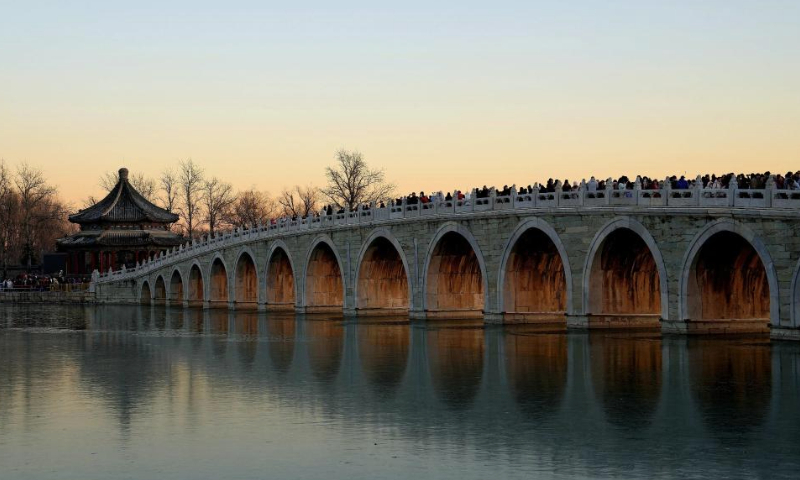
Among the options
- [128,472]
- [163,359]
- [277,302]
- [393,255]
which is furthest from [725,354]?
[277,302]

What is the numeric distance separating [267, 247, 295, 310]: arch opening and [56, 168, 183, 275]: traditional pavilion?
3170cm

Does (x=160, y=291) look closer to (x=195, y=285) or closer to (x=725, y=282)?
(x=195, y=285)

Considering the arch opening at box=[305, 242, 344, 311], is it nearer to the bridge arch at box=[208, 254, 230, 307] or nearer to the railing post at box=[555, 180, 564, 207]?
the bridge arch at box=[208, 254, 230, 307]

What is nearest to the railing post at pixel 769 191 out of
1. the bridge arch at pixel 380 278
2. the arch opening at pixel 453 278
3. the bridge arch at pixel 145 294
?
the arch opening at pixel 453 278

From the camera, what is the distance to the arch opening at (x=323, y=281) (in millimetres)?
54062

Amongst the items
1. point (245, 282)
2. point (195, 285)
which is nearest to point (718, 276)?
point (245, 282)

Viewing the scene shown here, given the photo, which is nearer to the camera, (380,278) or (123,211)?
(380,278)

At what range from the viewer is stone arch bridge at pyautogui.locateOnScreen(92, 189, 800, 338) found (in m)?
30.9

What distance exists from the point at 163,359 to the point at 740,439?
1749 centimetres

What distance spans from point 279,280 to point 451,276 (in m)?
16.4

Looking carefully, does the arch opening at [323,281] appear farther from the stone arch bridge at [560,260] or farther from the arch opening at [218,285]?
the arch opening at [218,285]

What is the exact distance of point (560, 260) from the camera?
137 ft

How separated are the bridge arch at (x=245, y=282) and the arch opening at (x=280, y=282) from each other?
2353mm

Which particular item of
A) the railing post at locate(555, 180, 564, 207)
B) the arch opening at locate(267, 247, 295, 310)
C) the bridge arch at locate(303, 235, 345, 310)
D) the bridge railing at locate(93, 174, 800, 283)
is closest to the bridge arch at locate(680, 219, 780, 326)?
the bridge railing at locate(93, 174, 800, 283)
